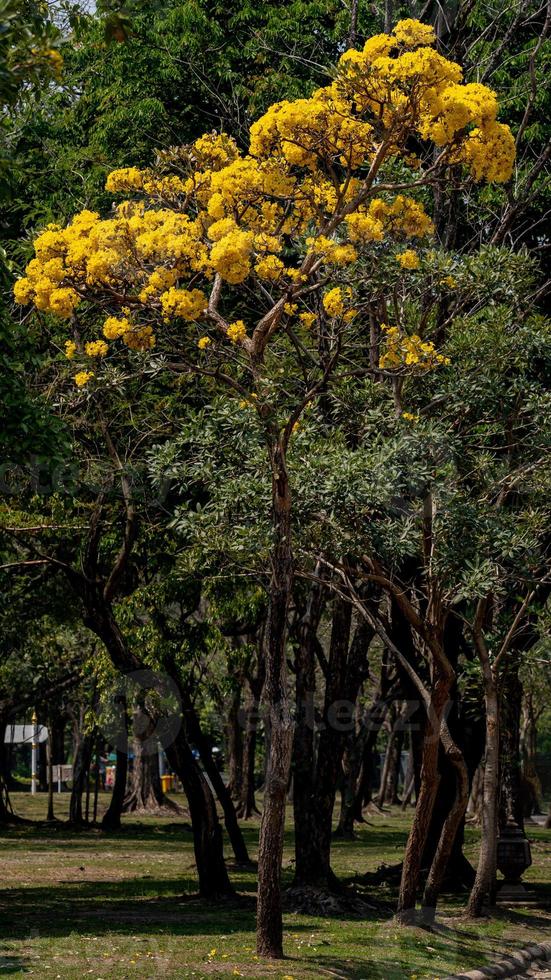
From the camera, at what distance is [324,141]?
10961mm

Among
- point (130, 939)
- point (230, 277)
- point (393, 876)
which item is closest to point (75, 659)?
point (393, 876)

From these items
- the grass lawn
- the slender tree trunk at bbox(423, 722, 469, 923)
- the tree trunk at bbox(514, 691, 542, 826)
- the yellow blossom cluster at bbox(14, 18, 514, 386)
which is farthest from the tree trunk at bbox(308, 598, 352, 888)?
the tree trunk at bbox(514, 691, 542, 826)

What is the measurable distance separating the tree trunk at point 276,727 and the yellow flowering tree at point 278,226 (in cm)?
1

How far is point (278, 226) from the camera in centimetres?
1204

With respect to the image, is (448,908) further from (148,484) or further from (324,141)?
(324,141)

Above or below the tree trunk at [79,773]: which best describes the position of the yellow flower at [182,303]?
above

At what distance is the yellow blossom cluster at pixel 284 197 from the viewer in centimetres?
1038

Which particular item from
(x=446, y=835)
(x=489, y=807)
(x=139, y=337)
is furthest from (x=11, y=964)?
(x=489, y=807)

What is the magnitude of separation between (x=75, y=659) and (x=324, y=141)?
82.9 feet

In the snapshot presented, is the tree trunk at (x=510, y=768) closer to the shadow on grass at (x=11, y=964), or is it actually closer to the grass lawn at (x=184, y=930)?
the grass lawn at (x=184, y=930)

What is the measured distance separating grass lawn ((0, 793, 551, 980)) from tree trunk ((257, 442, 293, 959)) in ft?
1.39

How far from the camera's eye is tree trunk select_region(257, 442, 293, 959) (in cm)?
1164

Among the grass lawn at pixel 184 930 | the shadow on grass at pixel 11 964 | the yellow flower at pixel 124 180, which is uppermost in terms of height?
the yellow flower at pixel 124 180

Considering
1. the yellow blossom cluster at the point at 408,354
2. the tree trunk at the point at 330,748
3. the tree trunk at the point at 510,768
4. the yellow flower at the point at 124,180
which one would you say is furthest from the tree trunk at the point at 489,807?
the yellow flower at the point at 124,180
